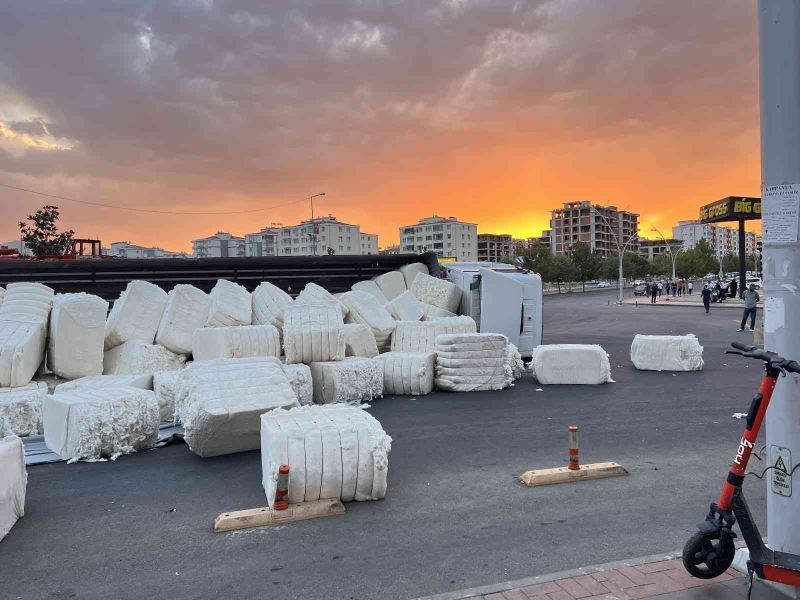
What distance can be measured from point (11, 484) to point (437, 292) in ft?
32.8

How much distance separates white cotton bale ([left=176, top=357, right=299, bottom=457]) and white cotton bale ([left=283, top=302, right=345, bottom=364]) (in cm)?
232

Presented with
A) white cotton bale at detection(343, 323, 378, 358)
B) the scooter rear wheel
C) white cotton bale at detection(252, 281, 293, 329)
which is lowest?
the scooter rear wheel

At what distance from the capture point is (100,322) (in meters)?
9.09

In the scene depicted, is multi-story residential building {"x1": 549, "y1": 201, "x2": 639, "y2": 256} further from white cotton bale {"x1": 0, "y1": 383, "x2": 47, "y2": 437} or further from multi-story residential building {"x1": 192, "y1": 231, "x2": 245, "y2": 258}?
white cotton bale {"x1": 0, "y1": 383, "x2": 47, "y2": 437}

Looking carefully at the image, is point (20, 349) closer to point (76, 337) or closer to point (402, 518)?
point (76, 337)

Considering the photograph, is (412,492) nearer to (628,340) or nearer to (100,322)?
(100,322)

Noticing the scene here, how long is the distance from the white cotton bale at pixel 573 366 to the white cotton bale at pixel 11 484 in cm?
874

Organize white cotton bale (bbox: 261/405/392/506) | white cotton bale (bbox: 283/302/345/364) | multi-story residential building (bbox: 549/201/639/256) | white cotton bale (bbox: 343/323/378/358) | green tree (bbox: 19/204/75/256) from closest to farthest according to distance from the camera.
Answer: white cotton bale (bbox: 261/405/392/506) < white cotton bale (bbox: 283/302/345/364) < white cotton bale (bbox: 343/323/378/358) < green tree (bbox: 19/204/75/256) < multi-story residential building (bbox: 549/201/639/256)

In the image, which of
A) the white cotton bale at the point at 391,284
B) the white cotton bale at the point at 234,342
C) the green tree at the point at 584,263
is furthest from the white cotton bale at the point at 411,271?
the green tree at the point at 584,263

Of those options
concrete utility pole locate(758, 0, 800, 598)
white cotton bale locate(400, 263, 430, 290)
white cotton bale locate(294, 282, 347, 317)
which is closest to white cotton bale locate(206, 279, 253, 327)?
white cotton bale locate(294, 282, 347, 317)

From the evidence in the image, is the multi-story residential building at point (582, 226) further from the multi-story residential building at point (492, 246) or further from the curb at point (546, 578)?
the curb at point (546, 578)

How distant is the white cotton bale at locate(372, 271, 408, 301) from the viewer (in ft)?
46.6

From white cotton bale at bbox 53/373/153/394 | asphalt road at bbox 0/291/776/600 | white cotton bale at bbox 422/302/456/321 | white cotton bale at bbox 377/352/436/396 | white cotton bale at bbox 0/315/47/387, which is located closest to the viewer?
asphalt road at bbox 0/291/776/600

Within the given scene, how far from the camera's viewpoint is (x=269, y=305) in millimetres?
11320
